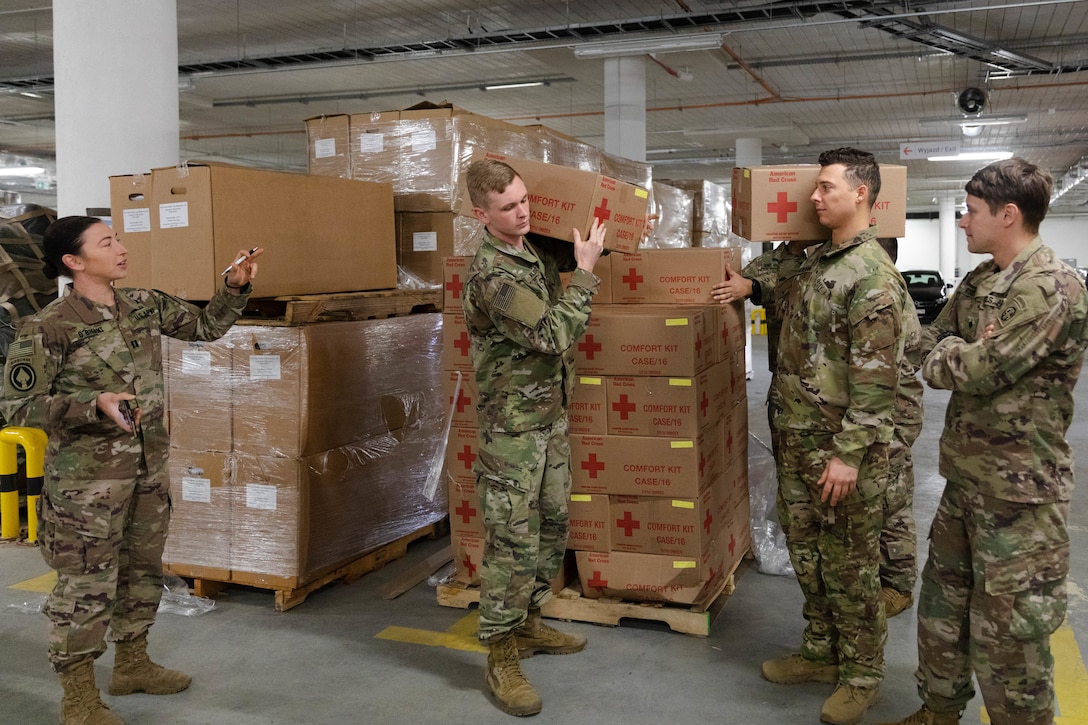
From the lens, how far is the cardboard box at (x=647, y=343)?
340 cm

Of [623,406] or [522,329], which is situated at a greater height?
[522,329]

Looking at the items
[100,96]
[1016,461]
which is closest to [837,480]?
[1016,461]

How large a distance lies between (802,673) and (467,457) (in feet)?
5.06

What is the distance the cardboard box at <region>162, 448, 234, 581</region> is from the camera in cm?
391

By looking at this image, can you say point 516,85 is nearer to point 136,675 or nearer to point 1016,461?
point 136,675

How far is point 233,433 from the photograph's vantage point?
3.88 m

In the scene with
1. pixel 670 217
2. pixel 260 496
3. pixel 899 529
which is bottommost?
pixel 899 529

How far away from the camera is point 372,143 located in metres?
4.59

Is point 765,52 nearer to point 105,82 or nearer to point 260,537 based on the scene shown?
point 105,82

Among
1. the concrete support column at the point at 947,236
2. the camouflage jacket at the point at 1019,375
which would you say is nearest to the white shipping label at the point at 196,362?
the camouflage jacket at the point at 1019,375

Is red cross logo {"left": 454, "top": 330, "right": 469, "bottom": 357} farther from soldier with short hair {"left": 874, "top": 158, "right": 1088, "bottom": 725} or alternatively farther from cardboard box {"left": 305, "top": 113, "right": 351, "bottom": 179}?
soldier with short hair {"left": 874, "top": 158, "right": 1088, "bottom": 725}

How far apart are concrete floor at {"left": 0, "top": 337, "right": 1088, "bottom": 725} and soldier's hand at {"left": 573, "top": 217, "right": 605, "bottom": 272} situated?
1457 millimetres

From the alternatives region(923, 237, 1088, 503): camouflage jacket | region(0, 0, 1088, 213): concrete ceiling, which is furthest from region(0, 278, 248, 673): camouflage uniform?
region(0, 0, 1088, 213): concrete ceiling

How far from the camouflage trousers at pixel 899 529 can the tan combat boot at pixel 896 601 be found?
0.06 ft
